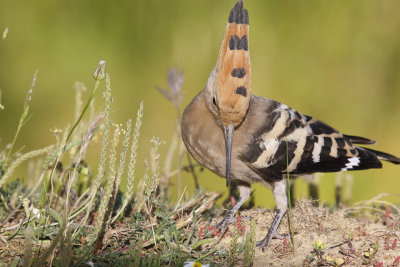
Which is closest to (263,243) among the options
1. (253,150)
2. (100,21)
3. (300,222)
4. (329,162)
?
(300,222)

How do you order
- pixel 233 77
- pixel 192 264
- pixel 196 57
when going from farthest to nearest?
pixel 196 57 < pixel 233 77 < pixel 192 264

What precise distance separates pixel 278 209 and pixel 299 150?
14.8 inches

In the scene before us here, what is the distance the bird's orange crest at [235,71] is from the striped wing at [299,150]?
25 centimetres

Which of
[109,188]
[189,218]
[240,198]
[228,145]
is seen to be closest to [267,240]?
[189,218]

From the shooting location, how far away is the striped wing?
2.71 m

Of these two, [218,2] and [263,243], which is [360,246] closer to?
[263,243]

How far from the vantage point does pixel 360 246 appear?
2332 mm

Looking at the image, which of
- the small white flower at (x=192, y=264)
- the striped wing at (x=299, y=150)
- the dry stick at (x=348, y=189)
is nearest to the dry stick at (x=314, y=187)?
the dry stick at (x=348, y=189)

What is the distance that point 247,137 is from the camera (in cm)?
271

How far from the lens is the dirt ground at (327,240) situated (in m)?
2.15

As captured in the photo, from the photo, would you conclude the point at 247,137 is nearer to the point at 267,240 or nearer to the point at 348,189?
the point at 267,240

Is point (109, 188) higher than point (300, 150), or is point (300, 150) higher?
point (300, 150)

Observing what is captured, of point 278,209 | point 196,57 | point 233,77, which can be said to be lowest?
point 278,209

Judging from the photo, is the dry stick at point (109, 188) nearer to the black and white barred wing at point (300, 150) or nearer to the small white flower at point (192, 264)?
the small white flower at point (192, 264)
